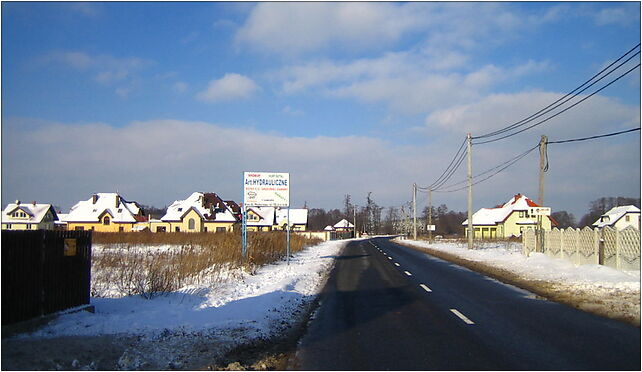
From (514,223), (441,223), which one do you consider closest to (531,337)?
(514,223)

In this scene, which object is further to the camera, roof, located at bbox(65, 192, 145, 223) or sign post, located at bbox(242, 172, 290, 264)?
roof, located at bbox(65, 192, 145, 223)

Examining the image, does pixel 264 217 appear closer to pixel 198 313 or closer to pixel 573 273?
pixel 573 273

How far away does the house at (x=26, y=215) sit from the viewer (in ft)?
235

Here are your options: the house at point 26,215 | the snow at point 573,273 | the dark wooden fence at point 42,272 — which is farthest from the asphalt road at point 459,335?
the house at point 26,215

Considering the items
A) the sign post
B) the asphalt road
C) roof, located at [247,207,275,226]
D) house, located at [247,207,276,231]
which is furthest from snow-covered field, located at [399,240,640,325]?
roof, located at [247,207,275,226]

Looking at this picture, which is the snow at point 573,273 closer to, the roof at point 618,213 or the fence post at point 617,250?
the fence post at point 617,250

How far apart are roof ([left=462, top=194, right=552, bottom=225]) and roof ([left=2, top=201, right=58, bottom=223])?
75.0 meters

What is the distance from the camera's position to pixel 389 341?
8797 millimetres

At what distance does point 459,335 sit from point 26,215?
78.5 metres

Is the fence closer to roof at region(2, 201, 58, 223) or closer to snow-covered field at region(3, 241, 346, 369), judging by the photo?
snow-covered field at region(3, 241, 346, 369)

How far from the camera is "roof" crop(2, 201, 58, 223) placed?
2827 inches

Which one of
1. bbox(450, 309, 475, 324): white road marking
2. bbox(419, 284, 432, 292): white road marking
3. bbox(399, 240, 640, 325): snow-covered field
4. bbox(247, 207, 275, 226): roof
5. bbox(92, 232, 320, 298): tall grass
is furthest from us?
bbox(247, 207, 275, 226): roof

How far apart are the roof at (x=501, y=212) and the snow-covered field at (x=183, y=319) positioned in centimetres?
8645

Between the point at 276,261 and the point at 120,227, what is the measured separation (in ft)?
191
